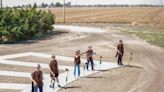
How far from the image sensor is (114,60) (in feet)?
105

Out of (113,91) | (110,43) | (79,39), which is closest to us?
(113,91)

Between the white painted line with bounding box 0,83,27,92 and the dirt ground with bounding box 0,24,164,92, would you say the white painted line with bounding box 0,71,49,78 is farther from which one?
the dirt ground with bounding box 0,24,164,92

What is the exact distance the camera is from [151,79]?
79.8ft

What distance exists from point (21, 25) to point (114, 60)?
16.4m

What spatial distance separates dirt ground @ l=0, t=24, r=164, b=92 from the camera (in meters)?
22.1

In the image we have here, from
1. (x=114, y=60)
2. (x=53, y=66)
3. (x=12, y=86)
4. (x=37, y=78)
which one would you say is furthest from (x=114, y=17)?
(x=37, y=78)

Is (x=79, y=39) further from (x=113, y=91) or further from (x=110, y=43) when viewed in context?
(x=113, y=91)

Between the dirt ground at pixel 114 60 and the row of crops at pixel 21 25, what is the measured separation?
Result: 1962mm

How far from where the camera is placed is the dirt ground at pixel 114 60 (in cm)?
2214

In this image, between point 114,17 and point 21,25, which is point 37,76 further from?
point 114,17

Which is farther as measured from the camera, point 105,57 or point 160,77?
point 105,57

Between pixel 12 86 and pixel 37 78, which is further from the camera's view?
pixel 12 86

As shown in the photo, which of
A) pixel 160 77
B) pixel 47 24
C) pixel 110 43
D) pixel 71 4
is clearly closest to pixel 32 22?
pixel 47 24

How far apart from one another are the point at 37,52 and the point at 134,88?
1495 cm
